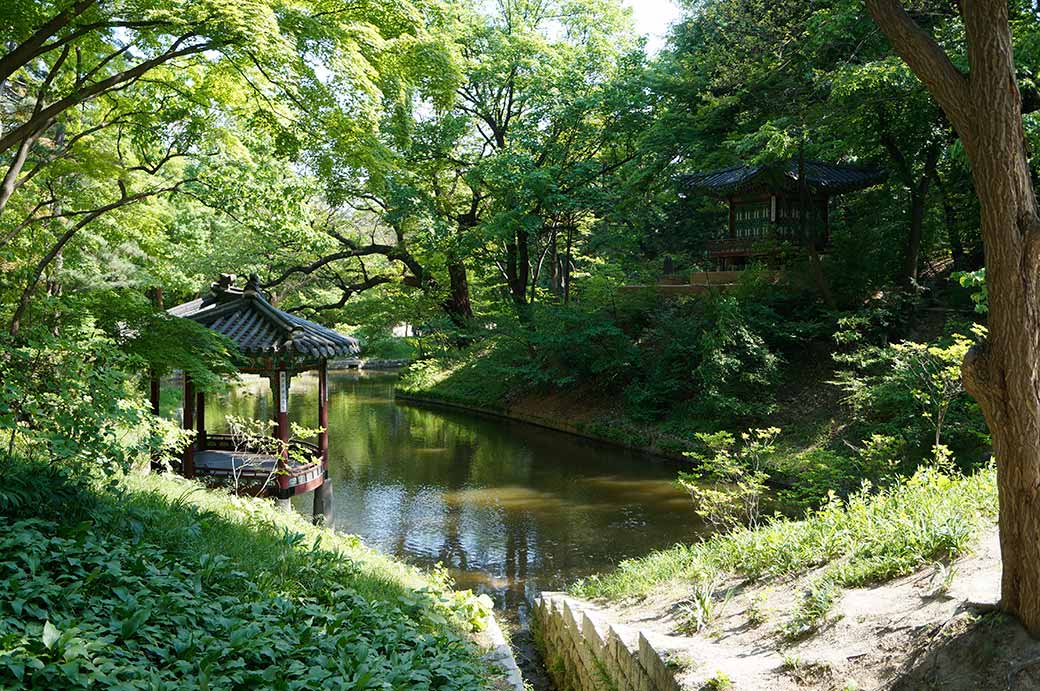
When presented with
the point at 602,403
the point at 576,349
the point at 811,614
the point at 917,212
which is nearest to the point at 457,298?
the point at 576,349

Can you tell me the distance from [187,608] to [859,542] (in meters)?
4.71

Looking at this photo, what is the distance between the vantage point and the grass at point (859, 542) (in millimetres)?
5133

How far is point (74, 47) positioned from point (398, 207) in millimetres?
12063

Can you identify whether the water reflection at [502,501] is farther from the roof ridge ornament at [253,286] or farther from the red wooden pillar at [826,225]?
the red wooden pillar at [826,225]

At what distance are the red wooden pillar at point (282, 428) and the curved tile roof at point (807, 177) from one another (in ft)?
42.8

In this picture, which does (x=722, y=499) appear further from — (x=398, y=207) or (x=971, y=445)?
(x=398, y=207)

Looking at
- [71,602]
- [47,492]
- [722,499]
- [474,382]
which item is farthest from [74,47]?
[474,382]

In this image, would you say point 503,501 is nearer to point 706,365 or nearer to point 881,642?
point 706,365

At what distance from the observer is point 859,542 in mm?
5590

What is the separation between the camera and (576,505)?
1259cm

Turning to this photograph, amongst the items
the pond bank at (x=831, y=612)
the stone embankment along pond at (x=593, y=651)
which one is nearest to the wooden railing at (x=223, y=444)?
the stone embankment along pond at (x=593, y=651)

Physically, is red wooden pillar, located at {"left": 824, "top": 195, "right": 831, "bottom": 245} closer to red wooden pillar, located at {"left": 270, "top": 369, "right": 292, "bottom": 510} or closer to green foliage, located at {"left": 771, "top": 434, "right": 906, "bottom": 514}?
green foliage, located at {"left": 771, "top": 434, "right": 906, "bottom": 514}

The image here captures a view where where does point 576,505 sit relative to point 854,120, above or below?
below

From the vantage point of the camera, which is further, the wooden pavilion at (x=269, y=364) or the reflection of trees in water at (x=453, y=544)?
the reflection of trees in water at (x=453, y=544)
